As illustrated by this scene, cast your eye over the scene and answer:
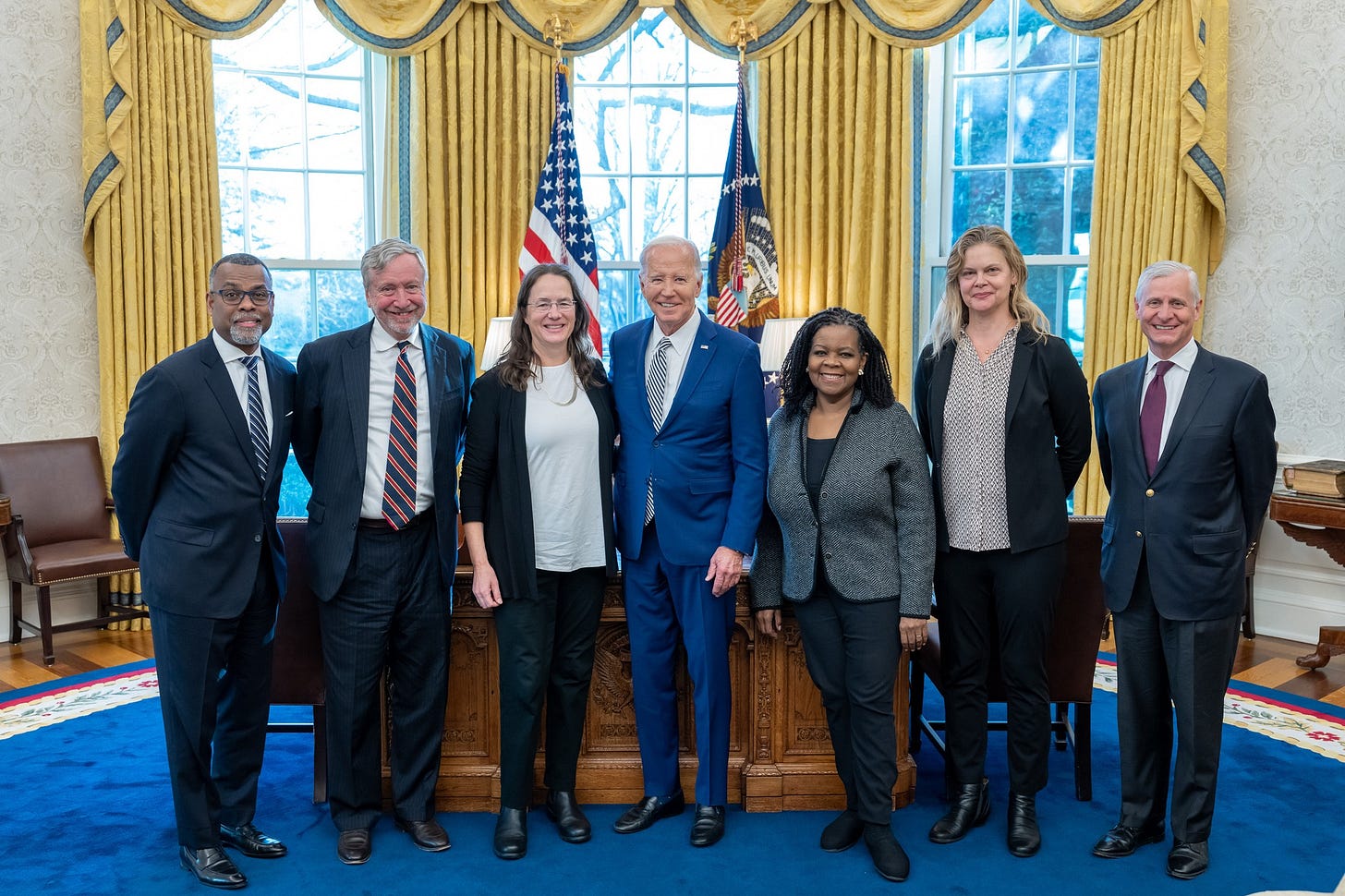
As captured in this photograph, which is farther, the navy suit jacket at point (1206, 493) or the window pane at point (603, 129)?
the window pane at point (603, 129)

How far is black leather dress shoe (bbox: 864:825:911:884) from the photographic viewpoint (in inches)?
103

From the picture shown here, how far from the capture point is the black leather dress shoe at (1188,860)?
263 centimetres

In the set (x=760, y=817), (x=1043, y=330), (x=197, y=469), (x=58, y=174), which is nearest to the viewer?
(x=197, y=469)

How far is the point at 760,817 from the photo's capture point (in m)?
3.02

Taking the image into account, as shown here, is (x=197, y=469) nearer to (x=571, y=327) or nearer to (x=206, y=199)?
(x=571, y=327)

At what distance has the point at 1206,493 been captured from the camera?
2564 mm

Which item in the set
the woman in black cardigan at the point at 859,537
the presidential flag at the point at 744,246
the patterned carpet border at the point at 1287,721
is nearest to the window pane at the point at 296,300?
the presidential flag at the point at 744,246

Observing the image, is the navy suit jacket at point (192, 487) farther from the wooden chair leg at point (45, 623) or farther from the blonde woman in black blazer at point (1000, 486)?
the wooden chair leg at point (45, 623)

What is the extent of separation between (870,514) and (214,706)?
1.75m

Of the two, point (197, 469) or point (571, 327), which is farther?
point (571, 327)

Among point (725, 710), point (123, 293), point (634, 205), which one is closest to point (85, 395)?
point (123, 293)

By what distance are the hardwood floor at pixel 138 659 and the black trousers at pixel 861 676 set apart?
2.50 meters

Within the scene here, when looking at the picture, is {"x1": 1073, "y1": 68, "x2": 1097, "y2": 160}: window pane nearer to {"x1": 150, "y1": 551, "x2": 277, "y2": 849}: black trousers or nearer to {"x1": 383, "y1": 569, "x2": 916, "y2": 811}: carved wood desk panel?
{"x1": 383, "y1": 569, "x2": 916, "y2": 811}: carved wood desk panel

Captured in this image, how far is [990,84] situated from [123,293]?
4.68 m
